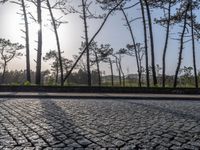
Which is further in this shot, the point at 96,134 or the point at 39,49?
the point at 39,49

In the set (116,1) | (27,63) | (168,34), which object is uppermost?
(116,1)

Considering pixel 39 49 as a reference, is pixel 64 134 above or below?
below

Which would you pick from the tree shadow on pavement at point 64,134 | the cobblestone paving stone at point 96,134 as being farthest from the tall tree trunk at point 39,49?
the tree shadow on pavement at point 64,134

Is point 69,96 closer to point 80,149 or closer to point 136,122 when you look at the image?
point 136,122

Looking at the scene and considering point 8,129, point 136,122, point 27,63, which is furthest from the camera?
point 27,63

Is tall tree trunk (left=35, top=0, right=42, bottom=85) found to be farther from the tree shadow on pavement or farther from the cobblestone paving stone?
the tree shadow on pavement

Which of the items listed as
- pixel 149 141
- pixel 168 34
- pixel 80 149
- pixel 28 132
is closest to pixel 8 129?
pixel 28 132

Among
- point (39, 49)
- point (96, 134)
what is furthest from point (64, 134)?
point (39, 49)

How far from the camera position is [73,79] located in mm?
66125

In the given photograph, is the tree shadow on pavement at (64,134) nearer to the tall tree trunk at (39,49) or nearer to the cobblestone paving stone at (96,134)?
the cobblestone paving stone at (96,134)

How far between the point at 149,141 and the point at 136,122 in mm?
2493

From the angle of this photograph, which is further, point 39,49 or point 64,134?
point 39,49

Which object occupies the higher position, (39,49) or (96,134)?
(39,49)

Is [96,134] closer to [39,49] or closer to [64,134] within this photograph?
[64,134]
